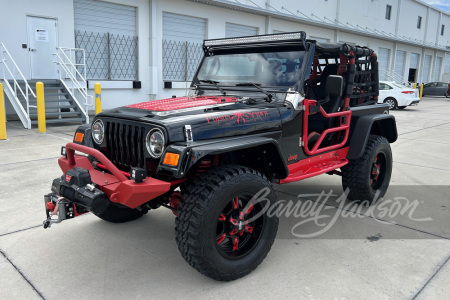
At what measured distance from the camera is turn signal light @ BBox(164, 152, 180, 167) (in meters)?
2.66

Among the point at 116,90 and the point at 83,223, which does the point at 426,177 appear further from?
the point at 116,90

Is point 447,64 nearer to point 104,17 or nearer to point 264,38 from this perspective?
point 104,17

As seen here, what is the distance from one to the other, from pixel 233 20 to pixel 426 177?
12778 millimetres

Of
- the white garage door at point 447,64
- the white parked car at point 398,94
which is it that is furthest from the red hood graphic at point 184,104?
the white garage door at point 447,64

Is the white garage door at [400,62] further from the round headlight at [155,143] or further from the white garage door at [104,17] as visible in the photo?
the round headlight at [155,143]

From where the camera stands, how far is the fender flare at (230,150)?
2.68m

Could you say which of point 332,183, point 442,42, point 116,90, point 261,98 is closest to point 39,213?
point 261,98

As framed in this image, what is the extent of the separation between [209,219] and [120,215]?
1615mm

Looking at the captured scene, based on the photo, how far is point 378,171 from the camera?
4.91 metres

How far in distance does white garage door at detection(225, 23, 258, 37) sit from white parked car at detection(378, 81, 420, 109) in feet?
21.2

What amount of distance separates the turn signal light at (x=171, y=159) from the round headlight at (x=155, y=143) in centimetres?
14

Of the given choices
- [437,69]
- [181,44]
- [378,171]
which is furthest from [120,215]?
[437,69]

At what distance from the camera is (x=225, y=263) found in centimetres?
292

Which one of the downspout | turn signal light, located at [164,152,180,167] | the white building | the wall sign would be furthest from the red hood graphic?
the downspout
